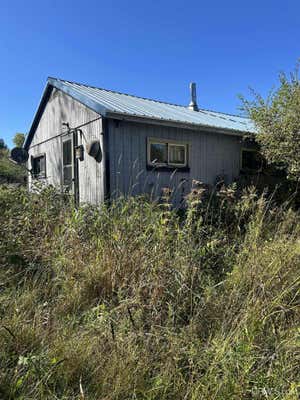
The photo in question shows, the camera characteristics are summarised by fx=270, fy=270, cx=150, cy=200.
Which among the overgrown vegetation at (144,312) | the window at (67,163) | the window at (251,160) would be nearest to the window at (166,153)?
the window at (67,163)

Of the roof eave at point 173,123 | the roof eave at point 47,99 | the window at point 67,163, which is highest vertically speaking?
the roof eave at point 47,99

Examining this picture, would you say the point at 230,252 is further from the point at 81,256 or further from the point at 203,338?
the point at 81,256

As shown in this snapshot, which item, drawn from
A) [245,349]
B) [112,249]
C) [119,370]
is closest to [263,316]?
[245,349]

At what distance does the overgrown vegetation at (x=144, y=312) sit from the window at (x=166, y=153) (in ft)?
12.7

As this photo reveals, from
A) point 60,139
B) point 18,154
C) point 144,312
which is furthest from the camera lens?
point 18,154

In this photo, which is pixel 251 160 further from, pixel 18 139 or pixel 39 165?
pixel 18 139

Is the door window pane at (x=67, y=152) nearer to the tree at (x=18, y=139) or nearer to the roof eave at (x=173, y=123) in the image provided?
the roof eave at (x=173, y=123)

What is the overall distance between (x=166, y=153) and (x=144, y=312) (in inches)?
219

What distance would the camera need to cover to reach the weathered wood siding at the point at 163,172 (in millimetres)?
6422

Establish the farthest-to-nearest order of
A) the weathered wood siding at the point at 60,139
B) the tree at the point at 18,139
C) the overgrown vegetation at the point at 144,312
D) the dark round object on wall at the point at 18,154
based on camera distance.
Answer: the tree at the point at 18,139
the dark round object on wall at the point at 18,154
the weathered wood siding at the point at 60,139
the overgrown vegetation at the point at 144,312

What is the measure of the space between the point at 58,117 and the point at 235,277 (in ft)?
25.3

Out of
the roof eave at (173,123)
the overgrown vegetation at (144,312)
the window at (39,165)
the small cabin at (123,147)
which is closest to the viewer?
the overgrown vegetation at (144,312)

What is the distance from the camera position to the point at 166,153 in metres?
7.21

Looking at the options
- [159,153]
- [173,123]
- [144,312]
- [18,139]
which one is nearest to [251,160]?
[173,123]
